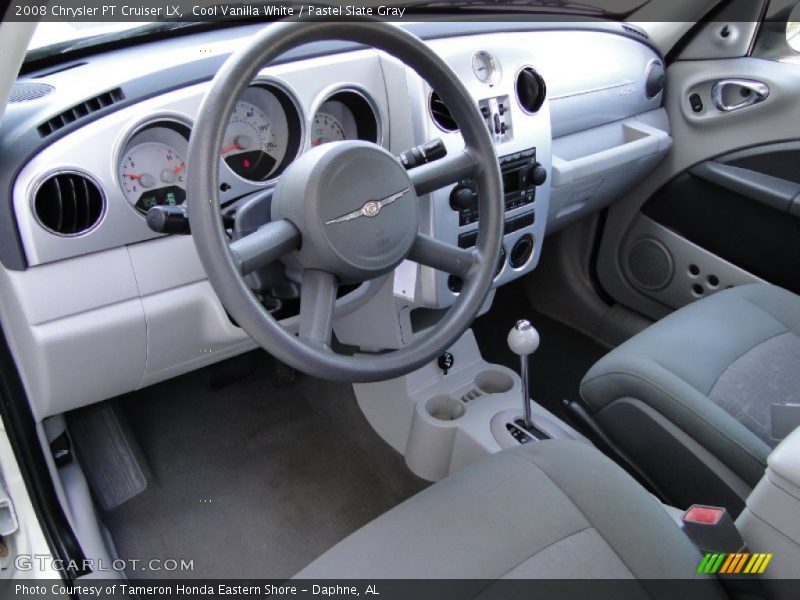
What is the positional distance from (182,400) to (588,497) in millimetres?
1271

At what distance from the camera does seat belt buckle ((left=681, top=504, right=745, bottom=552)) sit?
2.82 feet

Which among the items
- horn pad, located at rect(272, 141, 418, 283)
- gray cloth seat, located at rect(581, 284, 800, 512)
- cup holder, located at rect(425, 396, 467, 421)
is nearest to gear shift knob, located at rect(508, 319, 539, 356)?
gray cloth seat, located at rect(581, 284, 800, 512)

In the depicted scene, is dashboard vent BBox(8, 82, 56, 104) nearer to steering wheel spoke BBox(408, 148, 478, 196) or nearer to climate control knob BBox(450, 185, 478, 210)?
steering wheel spoke BBox(408, 148, 478, 196)

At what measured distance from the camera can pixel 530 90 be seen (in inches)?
59.8

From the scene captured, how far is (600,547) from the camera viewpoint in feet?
2.95

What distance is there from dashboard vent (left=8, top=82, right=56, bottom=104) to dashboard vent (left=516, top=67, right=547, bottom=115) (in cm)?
94

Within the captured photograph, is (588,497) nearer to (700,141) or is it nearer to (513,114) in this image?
(513,114)

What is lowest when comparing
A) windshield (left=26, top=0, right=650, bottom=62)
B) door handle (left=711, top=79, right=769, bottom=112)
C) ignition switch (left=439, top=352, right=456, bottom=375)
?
ignition switch (left=439, top=352, right=456, bottom=375)

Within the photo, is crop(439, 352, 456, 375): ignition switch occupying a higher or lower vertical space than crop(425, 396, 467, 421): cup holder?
higher

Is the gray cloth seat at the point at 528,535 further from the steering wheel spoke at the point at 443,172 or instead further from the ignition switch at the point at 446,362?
the ignition switch at the point at 446,362

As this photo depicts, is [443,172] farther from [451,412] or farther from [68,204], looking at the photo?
[451,412]

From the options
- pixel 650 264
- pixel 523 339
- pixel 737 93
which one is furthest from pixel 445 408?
pixel 737 93

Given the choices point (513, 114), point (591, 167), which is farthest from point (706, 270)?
point (513, 114)

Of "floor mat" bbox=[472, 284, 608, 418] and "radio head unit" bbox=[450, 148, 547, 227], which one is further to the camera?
"floor mat" bbox=[472, 284, 608, 418]
